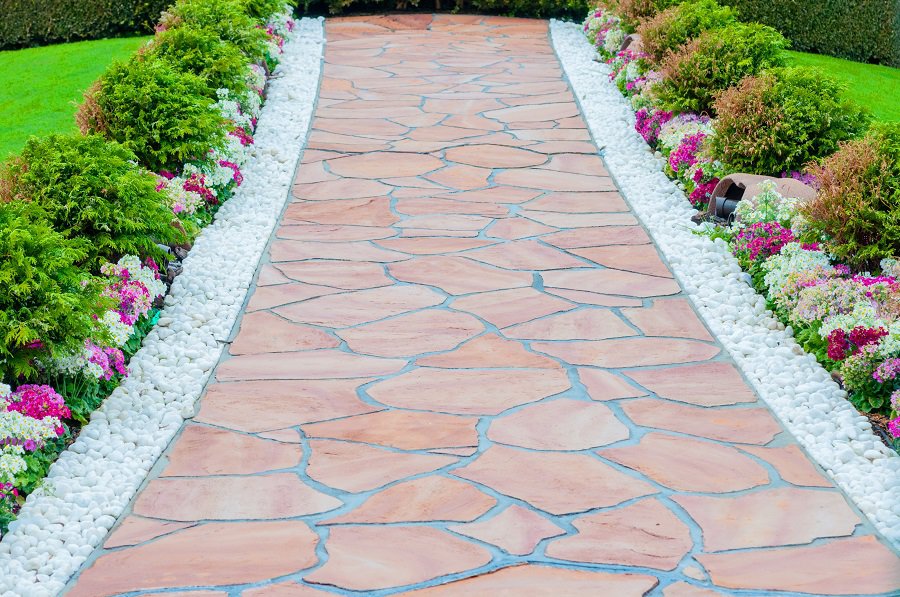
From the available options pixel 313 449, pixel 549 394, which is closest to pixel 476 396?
pixel 549 394

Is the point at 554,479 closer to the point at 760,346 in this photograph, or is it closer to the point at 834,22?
the point at 760,346

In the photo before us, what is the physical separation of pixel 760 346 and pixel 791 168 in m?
2.07

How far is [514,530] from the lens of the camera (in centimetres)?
334

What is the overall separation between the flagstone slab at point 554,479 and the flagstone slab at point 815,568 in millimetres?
443

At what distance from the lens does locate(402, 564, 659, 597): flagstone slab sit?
3.04m

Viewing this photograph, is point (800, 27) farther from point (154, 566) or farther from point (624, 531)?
point (154, 566)

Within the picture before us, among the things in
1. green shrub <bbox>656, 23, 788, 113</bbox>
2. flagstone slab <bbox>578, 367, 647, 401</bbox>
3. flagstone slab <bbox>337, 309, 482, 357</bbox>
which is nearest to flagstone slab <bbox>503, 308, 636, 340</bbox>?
flagstone slab <bbox>337, 309, 482, 357</bbox>

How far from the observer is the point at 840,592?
3070 mm

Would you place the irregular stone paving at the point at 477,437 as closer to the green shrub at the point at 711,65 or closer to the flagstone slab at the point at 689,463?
the flagstone slab at the point at 689,463

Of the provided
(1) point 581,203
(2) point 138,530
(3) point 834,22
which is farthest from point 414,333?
(3) point 834,22

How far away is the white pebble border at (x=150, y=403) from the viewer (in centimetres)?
331

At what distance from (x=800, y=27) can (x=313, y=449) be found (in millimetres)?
9985

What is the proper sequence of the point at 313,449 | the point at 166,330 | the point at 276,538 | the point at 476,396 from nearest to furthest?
the point at 276,538 < the point at 313,449 < the point at 476,396 < the point at 166,330

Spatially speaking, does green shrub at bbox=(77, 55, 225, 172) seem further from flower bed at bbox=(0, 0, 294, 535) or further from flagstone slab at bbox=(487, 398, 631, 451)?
flagstone slab at bbox=(487, 398, 631, 451)
